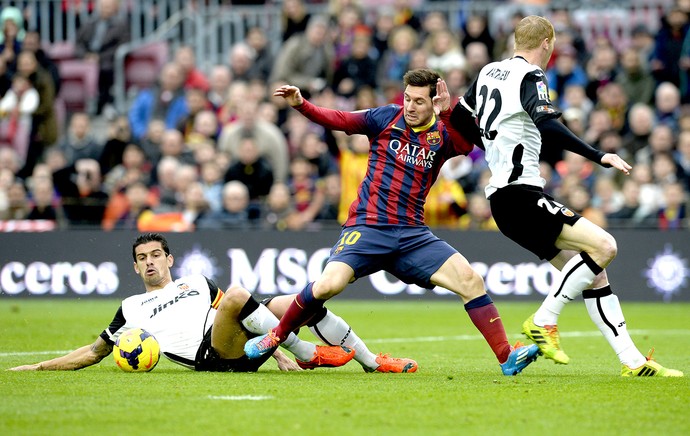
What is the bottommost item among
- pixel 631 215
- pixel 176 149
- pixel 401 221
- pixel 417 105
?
pixel 631 215

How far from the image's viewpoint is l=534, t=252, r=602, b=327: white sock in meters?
8.57

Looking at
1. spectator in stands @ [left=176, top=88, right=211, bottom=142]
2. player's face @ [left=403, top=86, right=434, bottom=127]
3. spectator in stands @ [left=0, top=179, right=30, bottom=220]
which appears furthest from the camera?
spectator in stands @ [left=176, top=88, right=211, bottom=142]

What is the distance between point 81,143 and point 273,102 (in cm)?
325

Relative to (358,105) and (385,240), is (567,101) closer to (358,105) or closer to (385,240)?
(358,105)

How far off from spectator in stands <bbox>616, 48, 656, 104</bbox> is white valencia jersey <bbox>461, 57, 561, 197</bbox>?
35.9 feet

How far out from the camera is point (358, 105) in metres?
18.1

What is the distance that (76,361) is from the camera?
9062mm

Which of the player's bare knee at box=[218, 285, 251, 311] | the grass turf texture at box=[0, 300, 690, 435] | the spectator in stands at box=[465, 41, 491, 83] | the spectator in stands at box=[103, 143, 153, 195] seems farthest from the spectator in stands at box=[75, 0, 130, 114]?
the player's bare knee at box=[218, 285, 251, 311]

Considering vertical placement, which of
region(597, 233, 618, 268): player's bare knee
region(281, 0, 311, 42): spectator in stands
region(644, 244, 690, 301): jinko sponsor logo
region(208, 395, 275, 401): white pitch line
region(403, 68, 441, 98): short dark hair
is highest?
region(281, 0, 311, 42): spectator in stands

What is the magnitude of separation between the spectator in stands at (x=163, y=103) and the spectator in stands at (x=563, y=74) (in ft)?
20.2

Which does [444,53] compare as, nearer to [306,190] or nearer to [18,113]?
[306,190]

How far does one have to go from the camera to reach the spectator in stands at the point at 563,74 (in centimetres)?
1936

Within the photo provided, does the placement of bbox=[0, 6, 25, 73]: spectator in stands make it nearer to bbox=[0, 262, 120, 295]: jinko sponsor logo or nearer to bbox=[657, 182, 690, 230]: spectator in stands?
bbox=[0, 262, 120, 295]: jinko sponsor logo

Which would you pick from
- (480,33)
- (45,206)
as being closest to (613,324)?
(45,206)
